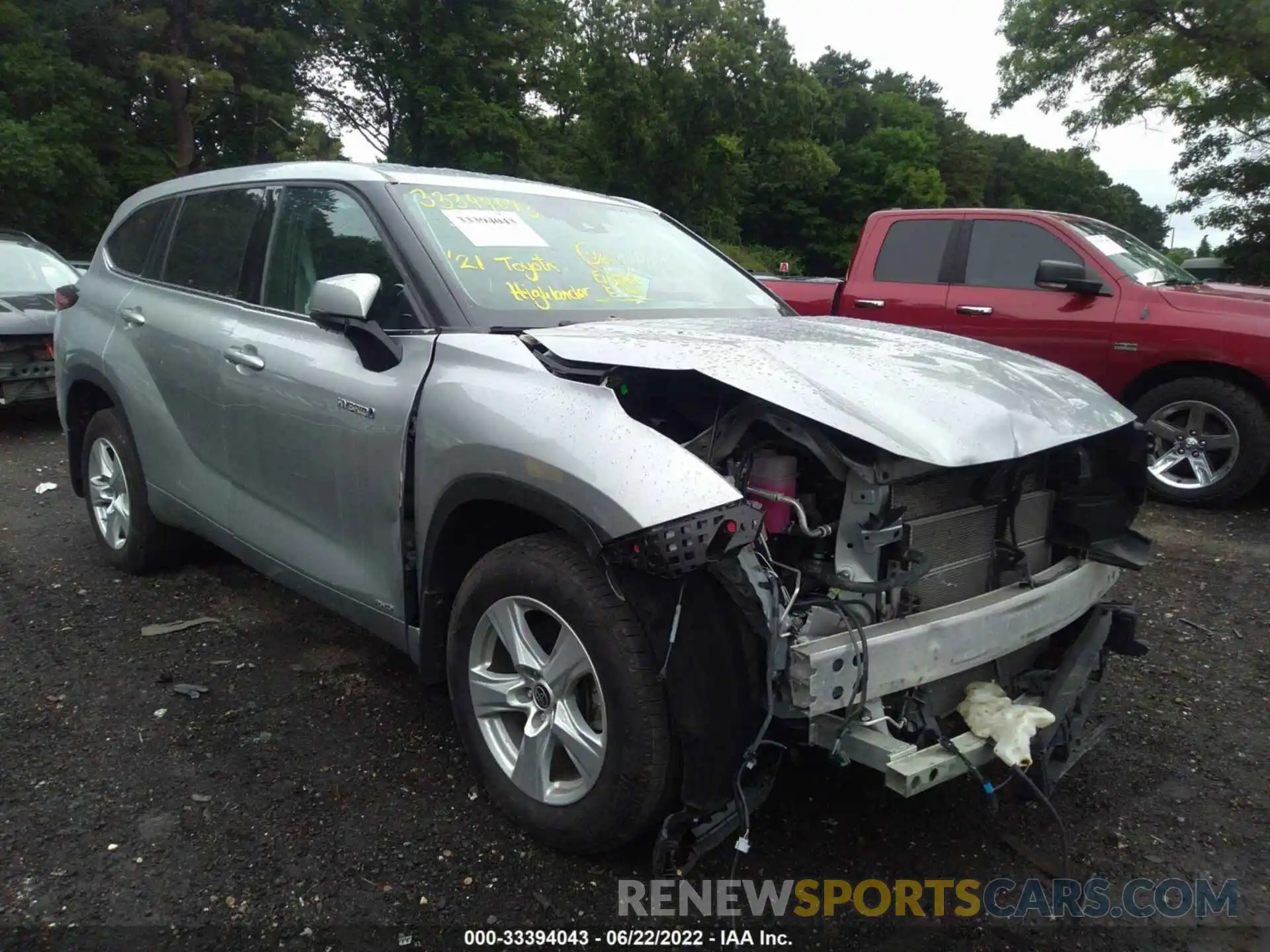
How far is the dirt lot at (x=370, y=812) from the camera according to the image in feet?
7.67

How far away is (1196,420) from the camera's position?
6082 millimetres

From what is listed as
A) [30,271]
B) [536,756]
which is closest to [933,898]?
[536,756]

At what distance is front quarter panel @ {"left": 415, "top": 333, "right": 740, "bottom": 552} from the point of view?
83.0 inches

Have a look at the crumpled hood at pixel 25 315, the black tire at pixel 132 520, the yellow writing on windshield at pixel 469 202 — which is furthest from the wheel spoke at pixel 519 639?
the crumpled hood at pixel 25 315

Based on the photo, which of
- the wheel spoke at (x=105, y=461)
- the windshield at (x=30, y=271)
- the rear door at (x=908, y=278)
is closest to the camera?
the wheel spoke at (x=105, y=461)

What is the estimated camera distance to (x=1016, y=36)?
18203 mm

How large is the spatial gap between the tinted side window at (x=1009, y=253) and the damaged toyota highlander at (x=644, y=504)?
403 centimetres

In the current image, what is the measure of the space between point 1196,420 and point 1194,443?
15 centimetres

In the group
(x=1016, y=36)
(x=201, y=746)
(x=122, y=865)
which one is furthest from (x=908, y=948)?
(x=1016, y=36)

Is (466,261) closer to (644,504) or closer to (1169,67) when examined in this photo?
(644,504)

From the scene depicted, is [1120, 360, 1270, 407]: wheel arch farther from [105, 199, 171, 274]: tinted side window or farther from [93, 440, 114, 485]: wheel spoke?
[93, 440, 114, 485]: wheel spoke

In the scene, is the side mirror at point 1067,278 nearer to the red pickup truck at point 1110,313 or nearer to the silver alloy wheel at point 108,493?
the red pickup truck at point 1110,313

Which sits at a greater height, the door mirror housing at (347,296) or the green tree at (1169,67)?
the green tree at (1169,67)

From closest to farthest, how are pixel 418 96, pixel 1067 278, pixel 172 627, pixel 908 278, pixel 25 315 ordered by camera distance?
pixel 172 627 < pixel 1067 278 < pixel 908 278 < pixel 25 315 < pixel 418 96
